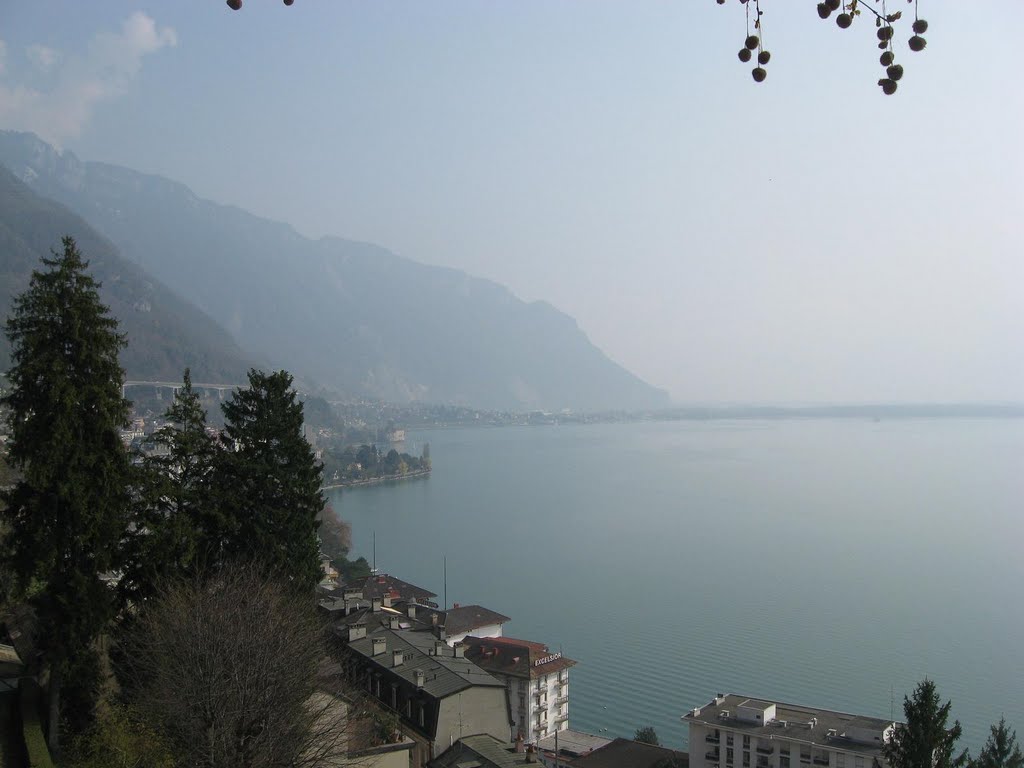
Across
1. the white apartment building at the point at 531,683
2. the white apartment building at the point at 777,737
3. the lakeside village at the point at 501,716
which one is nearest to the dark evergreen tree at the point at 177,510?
the lakeside village at the point at 501,716

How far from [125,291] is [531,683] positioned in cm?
5482

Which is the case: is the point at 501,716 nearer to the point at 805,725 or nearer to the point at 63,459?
the point at 805,725

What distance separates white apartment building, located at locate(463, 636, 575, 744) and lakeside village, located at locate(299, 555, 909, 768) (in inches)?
0.6

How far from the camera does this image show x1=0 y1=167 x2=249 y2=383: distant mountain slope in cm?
4758

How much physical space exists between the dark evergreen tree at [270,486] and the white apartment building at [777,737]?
4.49 meters

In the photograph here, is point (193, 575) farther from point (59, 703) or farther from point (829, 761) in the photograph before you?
point (829, 761)

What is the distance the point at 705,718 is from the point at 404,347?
119m

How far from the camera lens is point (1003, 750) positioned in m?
5.86

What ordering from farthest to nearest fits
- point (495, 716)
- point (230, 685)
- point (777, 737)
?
point (777, 737) → point (495, 716) → point (230, 685)

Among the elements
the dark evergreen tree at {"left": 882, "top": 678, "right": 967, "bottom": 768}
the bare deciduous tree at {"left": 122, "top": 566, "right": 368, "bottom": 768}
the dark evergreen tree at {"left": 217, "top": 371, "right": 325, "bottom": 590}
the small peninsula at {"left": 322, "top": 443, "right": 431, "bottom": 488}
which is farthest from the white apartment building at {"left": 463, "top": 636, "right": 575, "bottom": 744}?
the small peninsula at {"left": 322, "top": 443, "right": 431, "bottom": 488}

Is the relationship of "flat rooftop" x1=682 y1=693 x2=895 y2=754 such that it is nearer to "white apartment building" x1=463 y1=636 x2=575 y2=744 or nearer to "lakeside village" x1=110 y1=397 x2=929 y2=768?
"lakeside village" x1=110 y1=397 x2=929 y2=768

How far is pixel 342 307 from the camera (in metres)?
126

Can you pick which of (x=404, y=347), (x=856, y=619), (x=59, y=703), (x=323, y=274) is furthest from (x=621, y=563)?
(x=323, y=274)

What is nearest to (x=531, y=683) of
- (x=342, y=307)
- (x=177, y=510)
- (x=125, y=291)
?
(x=177, y=510)
